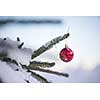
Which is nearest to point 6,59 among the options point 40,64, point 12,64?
point 12,64

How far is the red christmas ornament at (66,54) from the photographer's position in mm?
1432

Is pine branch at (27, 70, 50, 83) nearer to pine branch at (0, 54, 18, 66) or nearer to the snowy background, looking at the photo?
the snowy background

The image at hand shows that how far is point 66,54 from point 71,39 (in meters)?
0.13

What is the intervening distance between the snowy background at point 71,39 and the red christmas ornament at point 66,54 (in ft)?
0.09

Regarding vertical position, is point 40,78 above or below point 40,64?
below

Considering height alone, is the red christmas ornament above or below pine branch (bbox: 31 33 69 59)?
below

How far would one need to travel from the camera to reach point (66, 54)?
1.43 m

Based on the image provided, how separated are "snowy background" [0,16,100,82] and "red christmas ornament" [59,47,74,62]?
0.03 metres

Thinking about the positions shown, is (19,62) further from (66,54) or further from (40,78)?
(66,54)

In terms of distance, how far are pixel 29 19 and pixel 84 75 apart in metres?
0.66

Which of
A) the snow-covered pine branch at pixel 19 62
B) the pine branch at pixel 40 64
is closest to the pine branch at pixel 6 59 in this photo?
the snow-covered pine branch at pixel 19 62

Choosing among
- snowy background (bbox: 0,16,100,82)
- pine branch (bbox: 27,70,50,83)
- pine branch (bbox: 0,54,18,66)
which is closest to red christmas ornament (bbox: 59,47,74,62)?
snowy background (bbox: 0,16,100,82)

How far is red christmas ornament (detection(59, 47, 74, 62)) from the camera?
1.43 m
